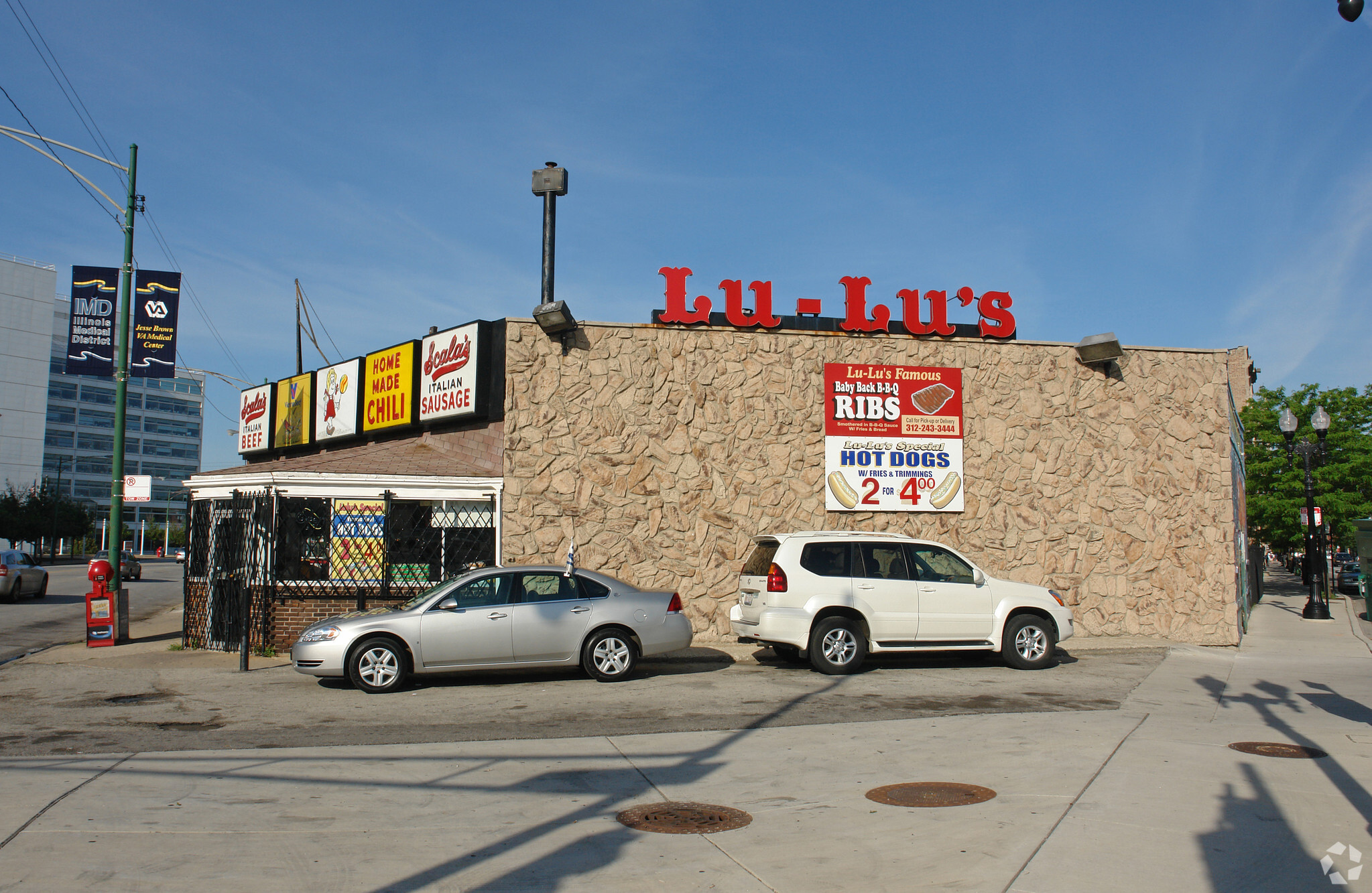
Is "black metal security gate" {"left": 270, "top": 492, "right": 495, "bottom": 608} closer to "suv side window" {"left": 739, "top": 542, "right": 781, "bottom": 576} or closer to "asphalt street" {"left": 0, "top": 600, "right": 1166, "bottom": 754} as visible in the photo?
"asphalt street" {"left": 0, "top": 600, "right": 1166, "bottom": 754}

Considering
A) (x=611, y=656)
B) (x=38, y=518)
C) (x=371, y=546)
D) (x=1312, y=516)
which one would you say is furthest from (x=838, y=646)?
(x=38, y=518)

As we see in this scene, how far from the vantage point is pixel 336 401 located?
20453 mm

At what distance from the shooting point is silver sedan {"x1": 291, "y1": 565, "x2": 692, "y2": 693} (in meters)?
11.1

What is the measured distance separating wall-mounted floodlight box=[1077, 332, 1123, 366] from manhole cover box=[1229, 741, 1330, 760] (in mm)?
10230

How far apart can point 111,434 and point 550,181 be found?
12507cm

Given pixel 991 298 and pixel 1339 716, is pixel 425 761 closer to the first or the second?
pixel 1339 716

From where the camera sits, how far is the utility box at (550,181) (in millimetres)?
18250

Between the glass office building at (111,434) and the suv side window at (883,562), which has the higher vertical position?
the glass office building at (111,434)

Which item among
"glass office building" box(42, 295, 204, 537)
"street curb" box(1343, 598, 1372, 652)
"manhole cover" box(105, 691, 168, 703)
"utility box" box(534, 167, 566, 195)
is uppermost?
"glass office building" box(42, 295, 204, 537)

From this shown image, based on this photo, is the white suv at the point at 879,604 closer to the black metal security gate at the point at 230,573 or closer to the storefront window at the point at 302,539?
the storefront window at the point at 302,539

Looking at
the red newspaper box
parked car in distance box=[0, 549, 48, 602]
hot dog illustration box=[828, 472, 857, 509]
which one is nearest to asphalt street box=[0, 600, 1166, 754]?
the red newspaper box

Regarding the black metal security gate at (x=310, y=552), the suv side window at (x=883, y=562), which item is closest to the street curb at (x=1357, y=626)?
the suv side window at (x=883, y=562)

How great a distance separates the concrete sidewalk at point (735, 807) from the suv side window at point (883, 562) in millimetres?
3625

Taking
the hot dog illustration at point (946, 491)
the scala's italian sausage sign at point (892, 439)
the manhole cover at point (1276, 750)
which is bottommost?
the manhole cover at point (1276, 750)
